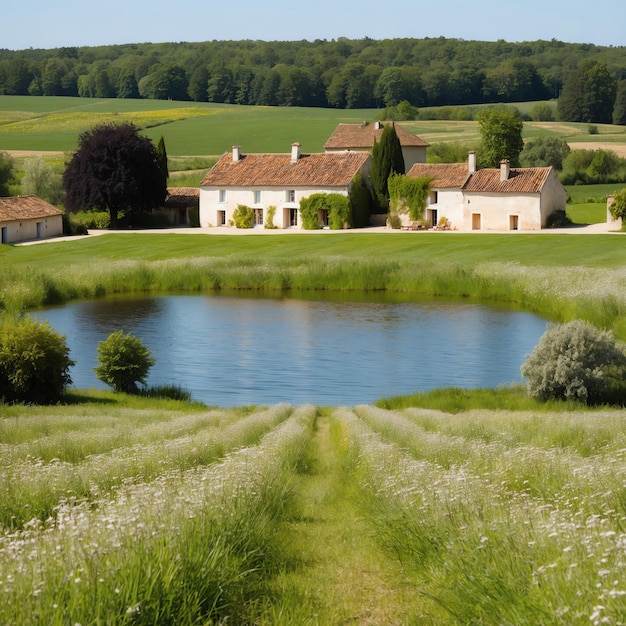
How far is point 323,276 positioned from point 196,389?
764 inches

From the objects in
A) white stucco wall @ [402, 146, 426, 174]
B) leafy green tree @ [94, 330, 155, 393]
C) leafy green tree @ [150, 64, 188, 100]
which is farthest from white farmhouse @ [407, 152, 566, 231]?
leafy green tree @ [150, 64, 188, 100]

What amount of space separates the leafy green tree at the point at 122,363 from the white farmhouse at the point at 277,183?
4137 cm

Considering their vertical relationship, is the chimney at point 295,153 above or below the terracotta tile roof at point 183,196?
above

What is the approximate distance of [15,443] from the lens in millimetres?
13719

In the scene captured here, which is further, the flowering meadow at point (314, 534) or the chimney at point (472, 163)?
the chimney at point (472, 163)

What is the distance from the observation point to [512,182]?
6222 centimetres

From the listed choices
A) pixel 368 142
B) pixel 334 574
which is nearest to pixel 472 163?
pixel 368 142

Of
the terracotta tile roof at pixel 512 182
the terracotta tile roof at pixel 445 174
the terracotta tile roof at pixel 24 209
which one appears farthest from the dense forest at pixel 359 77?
the terracotta tile roof at pixel 24 209

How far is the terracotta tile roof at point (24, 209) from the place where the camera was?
2387 inches

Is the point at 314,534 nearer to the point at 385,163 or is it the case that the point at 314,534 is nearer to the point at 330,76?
the point at 385,163

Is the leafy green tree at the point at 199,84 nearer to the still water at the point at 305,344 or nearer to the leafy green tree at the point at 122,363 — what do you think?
the still water at the point at 305,344

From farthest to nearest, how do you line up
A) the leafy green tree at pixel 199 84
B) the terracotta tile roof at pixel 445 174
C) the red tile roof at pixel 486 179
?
the leafy green tree at pixel 199 84, the terracotta tile roof at pixel 445 174, the red tile roof at pixel 486 179

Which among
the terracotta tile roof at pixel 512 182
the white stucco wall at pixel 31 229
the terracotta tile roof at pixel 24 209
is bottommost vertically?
the white stucco wall at pixel 31 229

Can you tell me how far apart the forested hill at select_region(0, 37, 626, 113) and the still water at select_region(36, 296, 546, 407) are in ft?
362
